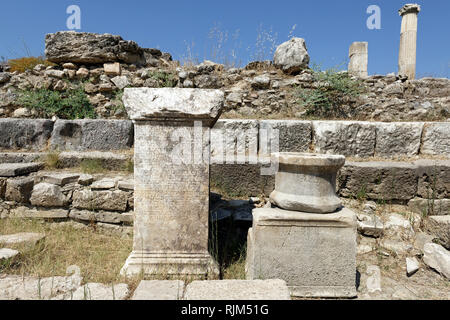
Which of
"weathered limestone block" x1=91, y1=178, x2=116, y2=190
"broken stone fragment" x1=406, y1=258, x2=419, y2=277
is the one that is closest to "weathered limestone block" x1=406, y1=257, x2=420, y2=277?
"broken stone fragment" x1=406, y1=258, x2=419, y2=277

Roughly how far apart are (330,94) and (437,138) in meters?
1.84

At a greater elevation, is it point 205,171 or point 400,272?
point 205,171

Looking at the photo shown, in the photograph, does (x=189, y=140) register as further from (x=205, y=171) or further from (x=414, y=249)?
(x=414, y=249)

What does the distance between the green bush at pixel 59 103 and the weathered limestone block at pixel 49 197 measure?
79.3 inches

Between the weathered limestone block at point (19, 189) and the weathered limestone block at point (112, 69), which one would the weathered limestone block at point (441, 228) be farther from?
the weathered limestone block at point (112, 69)

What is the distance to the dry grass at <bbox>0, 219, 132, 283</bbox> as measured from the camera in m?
2.28

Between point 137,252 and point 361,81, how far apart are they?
519 centimetres

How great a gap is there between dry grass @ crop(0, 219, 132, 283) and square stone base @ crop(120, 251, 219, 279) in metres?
0.18

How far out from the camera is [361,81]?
529 cm

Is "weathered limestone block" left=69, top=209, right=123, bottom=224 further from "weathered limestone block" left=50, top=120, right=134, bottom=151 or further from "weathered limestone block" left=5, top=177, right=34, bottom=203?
"weathered limestone block" left=50, top=120, right=134, bottom=151

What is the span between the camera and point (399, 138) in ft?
13.3

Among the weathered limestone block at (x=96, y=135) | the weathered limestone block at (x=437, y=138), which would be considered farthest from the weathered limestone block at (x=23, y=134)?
the weathered limestone block at (x=437, y=138)

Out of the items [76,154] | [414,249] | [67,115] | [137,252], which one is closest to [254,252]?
[137,252]

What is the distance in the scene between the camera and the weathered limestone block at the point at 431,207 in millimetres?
3395
